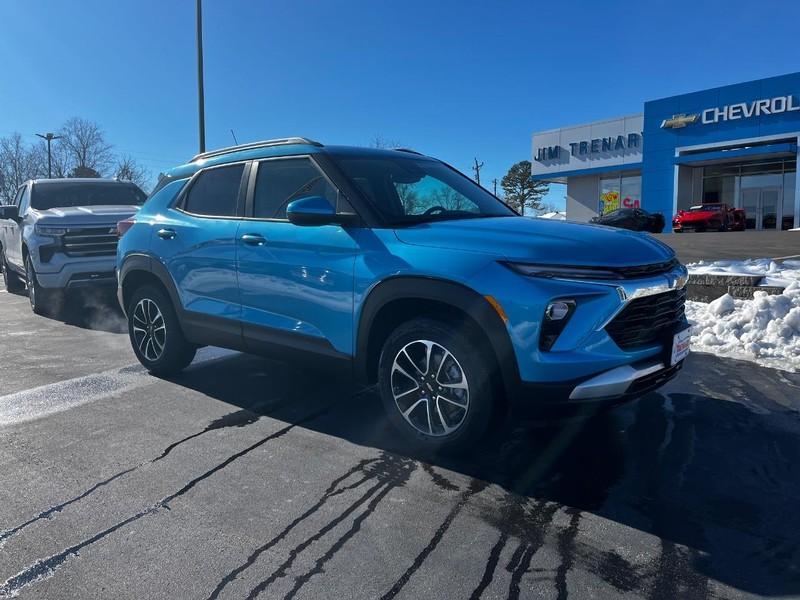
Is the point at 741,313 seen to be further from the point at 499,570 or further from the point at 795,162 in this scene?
the point at 795,162

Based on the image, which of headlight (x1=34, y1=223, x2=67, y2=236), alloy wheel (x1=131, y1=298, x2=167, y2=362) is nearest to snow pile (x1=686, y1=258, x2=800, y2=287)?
alloy wheel (x1=131, y1=298, x2=167, y2=362)

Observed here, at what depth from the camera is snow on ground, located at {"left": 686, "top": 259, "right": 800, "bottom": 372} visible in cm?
564

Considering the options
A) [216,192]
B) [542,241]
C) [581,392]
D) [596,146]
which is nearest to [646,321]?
[581,392]

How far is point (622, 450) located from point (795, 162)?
36334mm

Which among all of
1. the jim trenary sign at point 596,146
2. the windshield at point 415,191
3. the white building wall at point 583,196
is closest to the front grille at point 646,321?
the windshield at point 415,191

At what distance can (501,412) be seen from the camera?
3270 millimetres

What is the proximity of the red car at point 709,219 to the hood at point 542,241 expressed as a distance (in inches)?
1114

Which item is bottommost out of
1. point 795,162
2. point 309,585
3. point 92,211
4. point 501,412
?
point 309,585

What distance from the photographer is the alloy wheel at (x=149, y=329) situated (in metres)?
5.22

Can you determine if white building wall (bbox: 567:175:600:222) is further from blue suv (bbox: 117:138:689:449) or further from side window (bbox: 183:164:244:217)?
blue suv (bbox: 117:138:689:449)

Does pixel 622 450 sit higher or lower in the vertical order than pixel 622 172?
lower

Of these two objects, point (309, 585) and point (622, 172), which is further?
point (622, 172)

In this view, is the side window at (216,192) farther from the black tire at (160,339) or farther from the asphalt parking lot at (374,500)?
the asphalt parking lot at (374,500)

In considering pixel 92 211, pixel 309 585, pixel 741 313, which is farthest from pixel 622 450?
pixel 92 211
